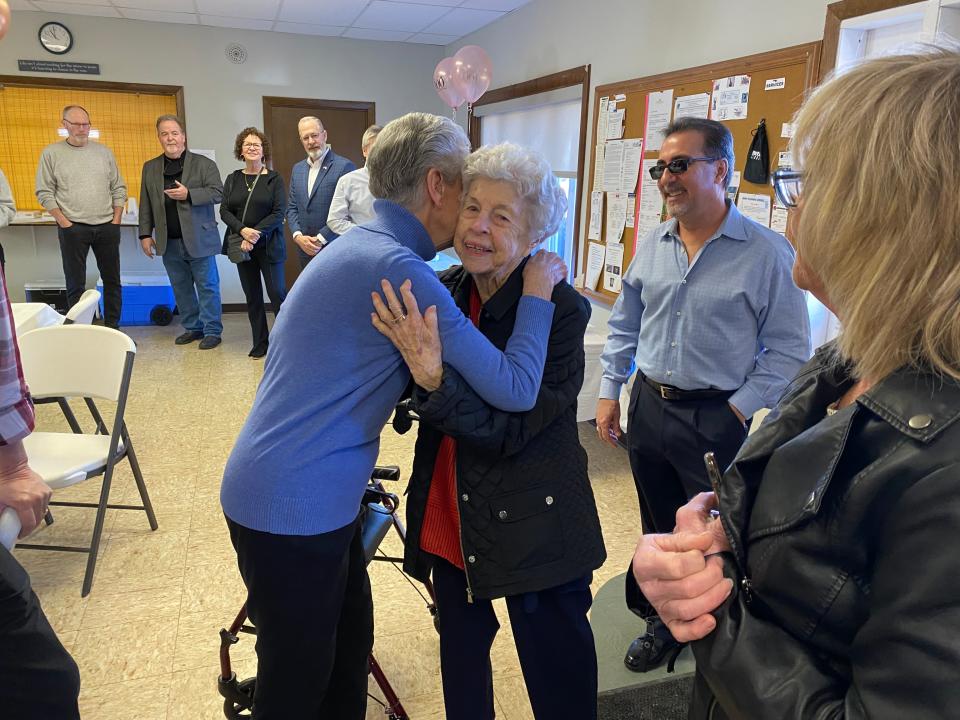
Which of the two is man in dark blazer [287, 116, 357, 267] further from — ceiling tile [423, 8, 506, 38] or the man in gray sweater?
the man in gray sweater

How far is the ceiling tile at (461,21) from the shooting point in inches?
227

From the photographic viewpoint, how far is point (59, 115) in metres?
6.62

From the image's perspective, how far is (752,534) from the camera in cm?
77

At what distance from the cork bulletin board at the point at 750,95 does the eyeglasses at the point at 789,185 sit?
2.03 metres

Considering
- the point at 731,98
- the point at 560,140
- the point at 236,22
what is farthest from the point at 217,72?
the point at 731,98

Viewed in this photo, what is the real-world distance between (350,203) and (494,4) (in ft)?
7.10

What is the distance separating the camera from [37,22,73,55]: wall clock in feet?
20.6

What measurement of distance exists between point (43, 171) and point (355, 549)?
5.63 m

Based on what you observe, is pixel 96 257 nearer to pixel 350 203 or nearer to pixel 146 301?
pixel 146 301

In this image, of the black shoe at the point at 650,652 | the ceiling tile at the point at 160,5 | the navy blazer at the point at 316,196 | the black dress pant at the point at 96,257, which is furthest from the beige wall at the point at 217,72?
the black shoe at the point at 650,652

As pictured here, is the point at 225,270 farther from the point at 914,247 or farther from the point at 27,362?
the point at 914,247

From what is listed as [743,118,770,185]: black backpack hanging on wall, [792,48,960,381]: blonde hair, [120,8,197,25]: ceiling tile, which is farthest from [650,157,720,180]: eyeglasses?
[120,8,197,25]: ceiling tile

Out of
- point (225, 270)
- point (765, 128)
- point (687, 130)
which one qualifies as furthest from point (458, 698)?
point (225, 270)

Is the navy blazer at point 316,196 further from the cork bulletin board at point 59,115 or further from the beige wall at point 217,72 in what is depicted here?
the cork bulletin board at point 59,115
